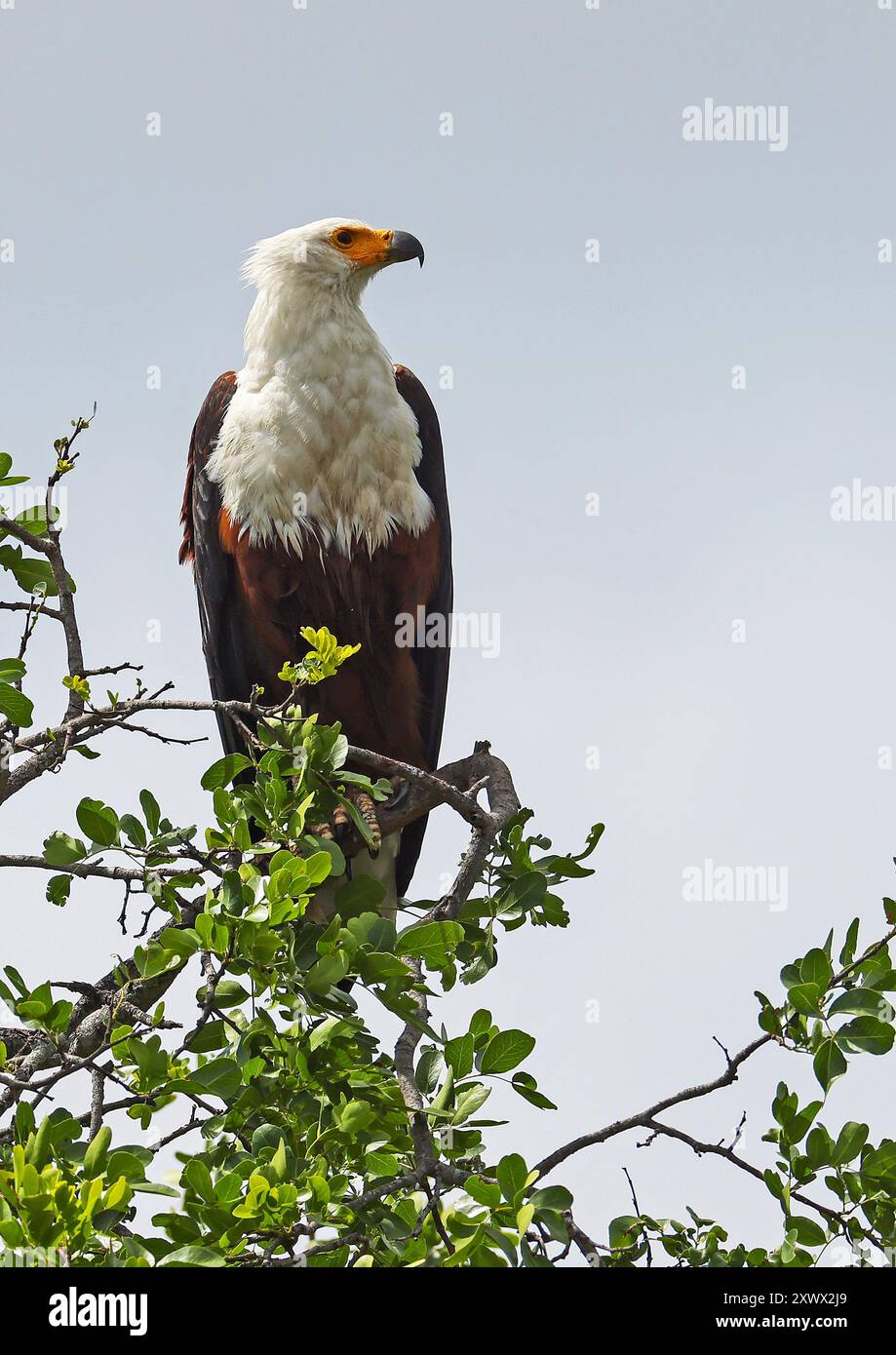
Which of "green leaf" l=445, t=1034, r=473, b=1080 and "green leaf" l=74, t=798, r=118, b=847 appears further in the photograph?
"green leaf" l=74, t=798, r=118, b=847

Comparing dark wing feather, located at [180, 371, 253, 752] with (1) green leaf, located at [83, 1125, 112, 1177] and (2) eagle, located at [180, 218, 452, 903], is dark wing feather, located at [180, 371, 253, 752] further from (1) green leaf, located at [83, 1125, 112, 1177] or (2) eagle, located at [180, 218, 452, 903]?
(1) green leaf, located at [83, 1125, 112, 1177]

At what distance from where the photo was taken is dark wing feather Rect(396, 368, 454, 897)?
4.96 m

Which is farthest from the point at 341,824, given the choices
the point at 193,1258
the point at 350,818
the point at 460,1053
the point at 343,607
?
the point at 193,1258

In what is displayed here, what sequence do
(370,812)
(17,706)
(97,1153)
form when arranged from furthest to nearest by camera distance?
(370,812)
(17,706)
(97,1153)

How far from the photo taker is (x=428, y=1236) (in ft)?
7.09

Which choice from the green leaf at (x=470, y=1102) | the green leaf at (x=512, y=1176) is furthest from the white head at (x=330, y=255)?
the green leaf at (x=512, y=1176)

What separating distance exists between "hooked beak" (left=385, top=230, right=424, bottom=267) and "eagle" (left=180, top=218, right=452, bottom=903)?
0.39ft

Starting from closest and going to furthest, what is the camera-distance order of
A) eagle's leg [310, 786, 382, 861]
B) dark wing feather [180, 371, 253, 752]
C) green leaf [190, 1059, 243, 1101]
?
green leaf [190, 1059, 243, 1101] → eagle's leg [310, 786, 382, 861] → dark wing feather [180, 371, 253, 752]

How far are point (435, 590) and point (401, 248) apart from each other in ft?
4.87

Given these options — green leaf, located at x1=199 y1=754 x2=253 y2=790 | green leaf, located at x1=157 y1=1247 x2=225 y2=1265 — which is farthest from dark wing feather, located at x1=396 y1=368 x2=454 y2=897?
green leaf, located at x1=157 y1=1247 x2=225 y2=1265

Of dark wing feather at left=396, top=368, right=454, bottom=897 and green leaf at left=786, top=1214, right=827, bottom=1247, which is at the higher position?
dark wing feather at left=396, top=368, right=454, bottom=897

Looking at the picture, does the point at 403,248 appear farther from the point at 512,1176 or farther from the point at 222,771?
the point at 512,1176

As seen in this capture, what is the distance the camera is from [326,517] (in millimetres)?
4586

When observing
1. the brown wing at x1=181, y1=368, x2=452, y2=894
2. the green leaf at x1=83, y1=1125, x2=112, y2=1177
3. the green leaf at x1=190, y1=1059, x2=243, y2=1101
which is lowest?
the green leaf at x1=83, y1=1125, x2=112, y2=1177
